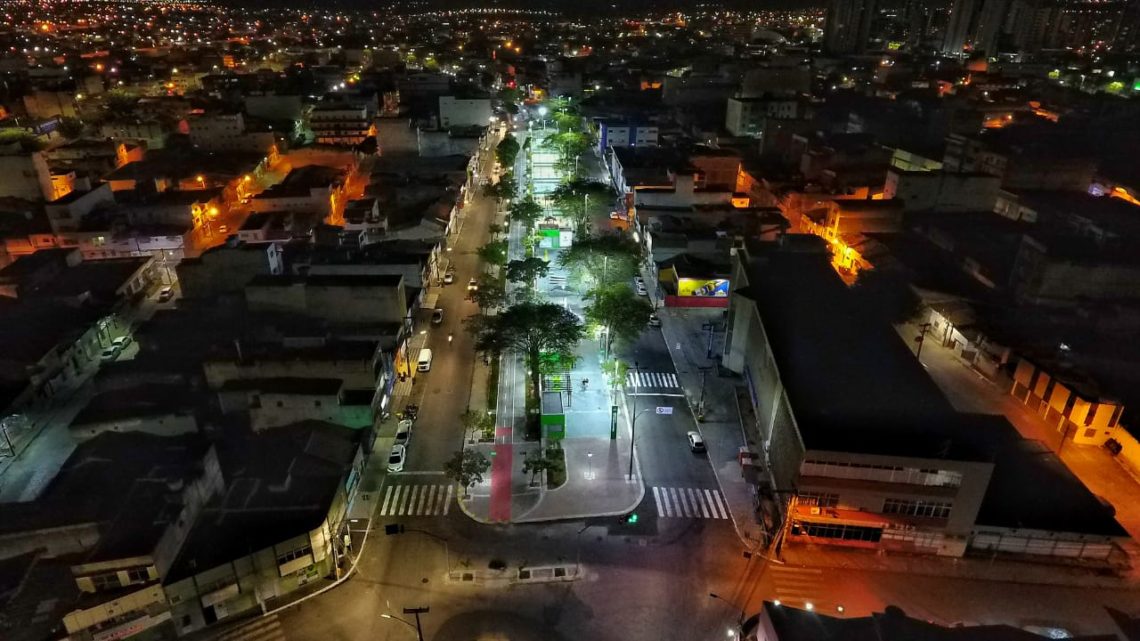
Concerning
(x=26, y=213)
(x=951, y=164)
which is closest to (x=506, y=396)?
(x=26, y=213)

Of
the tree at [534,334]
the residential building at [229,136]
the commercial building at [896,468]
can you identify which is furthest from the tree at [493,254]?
the residential building at [229,136]

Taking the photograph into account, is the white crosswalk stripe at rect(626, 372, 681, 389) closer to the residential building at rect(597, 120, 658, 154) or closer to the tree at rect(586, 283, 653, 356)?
the tree at rect(586, 283, 653, 356)

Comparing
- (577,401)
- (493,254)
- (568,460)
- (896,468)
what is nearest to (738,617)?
(896,468)

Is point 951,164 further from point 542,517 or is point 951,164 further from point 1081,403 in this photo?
point 542,517

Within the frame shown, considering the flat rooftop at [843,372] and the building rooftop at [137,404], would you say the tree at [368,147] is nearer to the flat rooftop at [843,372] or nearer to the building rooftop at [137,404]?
the building rooftop at [137,404]

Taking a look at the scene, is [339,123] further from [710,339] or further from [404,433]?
[404,433]
